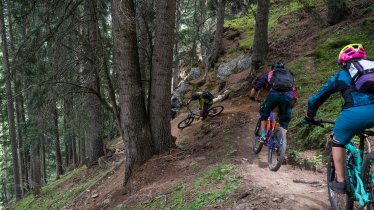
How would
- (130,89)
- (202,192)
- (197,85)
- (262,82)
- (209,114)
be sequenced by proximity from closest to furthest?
(202,192) → (262,82) → (130,89) → (209,114) → (197,85)

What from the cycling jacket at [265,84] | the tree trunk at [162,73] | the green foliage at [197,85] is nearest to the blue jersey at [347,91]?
the cycling jacket at [265,84]

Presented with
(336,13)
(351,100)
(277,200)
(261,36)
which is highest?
(336,13)

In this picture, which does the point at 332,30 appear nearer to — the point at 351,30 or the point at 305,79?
the point at 351,30

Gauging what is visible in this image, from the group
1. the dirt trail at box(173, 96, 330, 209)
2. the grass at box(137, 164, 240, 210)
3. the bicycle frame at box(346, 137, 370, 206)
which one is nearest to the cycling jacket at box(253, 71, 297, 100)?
the dirt trail at box(173, 96, 330, 209)

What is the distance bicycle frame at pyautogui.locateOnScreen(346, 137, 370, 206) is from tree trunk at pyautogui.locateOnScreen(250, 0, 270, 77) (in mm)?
10191

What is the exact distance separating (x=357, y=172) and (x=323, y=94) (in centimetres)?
94

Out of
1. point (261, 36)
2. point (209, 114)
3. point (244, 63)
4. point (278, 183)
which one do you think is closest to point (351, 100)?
point (278, 183)

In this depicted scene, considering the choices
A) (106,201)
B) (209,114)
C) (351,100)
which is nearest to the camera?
(351,100)

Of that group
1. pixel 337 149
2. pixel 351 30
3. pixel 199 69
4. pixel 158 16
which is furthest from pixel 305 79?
pixel 199 69

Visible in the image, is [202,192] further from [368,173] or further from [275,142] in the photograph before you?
[368,173]

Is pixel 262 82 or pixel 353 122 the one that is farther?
pixel 262 82

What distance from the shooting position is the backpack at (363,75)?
12.0 feet

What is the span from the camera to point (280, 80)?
625cm

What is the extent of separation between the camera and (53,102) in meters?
8.68
